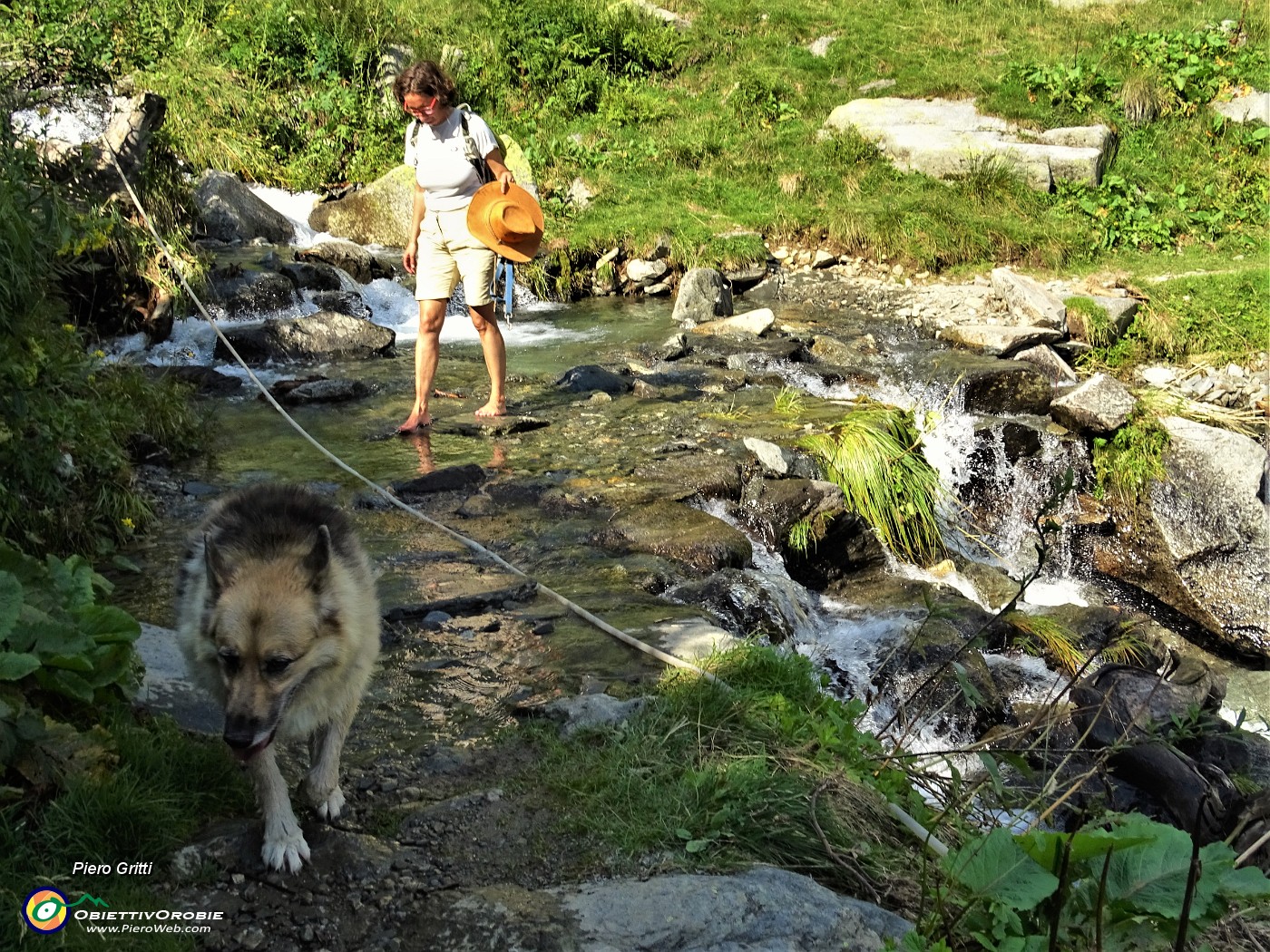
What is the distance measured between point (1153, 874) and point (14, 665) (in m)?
2.90

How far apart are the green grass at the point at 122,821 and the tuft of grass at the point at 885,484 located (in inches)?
216

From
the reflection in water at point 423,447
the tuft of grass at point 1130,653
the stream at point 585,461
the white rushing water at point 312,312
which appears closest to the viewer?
the stream at point 585,461

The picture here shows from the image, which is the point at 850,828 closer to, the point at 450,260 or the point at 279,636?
the point at 279,636

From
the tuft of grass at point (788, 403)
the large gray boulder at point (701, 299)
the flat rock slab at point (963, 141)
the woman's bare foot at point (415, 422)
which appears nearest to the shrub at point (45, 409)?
the woman's bare foot at point (415, 422)

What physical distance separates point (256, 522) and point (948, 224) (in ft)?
43.8

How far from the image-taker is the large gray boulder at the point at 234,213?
1425cm

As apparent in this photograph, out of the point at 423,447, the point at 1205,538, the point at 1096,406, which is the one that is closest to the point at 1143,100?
the point at 1096,406

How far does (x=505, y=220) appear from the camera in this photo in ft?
26.1

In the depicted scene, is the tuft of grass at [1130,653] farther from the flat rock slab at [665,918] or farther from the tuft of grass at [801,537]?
the flat rock slab at [665,918]

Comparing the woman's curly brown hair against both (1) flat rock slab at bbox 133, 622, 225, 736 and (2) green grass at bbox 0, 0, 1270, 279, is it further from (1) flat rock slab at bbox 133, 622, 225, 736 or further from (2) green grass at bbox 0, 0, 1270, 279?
(2) green grass at bbox 0, 0, 1270, 279

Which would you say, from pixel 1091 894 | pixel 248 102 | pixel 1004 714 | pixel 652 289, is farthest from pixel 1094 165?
Result: pixel 1091 894

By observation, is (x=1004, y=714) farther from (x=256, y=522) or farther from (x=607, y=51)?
(x=607, y=51)

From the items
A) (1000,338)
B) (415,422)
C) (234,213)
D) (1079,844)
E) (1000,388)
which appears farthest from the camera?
(234,213)

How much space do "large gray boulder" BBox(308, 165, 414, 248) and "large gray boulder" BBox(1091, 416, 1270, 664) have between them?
10787mm
